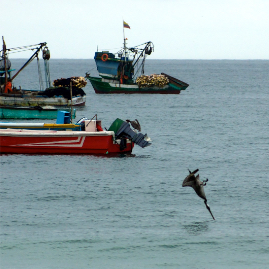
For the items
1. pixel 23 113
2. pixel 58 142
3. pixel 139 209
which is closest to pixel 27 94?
pixel 23 113

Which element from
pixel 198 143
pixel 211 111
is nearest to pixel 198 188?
pixel 198 143

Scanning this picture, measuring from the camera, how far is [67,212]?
2984 centimetres

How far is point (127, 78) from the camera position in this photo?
107 m

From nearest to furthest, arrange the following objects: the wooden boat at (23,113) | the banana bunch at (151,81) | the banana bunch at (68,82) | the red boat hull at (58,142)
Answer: the red boat hull at (58,142)
the wooden boat at (23,113)
the banana bunch at (68,82)
the banana bunch at (151,81)

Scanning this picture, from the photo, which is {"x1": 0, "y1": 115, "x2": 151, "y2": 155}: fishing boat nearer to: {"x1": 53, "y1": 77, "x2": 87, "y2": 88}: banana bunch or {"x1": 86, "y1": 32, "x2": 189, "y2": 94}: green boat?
{"x1": 53, "y1": 77, "x2": 87, "y2": 88}: banana bunch

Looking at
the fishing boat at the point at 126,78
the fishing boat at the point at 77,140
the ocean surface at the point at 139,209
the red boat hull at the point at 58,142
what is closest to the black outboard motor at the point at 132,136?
the fishing boat at the point at 77,140

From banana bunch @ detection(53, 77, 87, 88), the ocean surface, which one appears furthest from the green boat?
the ocean surface

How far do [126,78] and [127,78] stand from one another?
0.88 ft

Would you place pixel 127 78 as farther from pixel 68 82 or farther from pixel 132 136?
pixel 132 136

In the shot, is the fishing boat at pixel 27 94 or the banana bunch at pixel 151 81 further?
the banana bunch at pixel 151 81

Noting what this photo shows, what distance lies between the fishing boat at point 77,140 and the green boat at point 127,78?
61.4m

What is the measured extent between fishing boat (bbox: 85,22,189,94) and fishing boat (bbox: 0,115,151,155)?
2416 inches

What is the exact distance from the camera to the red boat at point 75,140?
4169cm

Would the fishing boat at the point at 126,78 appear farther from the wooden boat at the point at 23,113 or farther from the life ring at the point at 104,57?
the wooden boat at the point at 23,113
